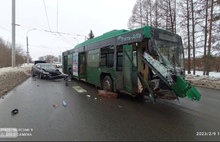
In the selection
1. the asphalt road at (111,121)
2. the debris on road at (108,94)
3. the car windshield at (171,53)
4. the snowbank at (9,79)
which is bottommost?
the asphalt road at (111,121)

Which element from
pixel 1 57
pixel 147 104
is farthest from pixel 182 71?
pixel 1 57

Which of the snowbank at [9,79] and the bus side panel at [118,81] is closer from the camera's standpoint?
the bus side panel at [118,81]

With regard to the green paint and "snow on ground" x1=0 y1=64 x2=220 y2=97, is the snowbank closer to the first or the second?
"snow on ground" x1=0 y1=64 x2=220 y2=97

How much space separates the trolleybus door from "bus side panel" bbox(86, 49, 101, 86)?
95.3 inches

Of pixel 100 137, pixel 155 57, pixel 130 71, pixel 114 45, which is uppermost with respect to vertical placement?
pixel 114 45

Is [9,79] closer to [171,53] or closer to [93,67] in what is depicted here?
[93,67]

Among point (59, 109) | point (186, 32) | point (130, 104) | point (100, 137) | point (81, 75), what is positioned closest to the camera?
point (100, 137)

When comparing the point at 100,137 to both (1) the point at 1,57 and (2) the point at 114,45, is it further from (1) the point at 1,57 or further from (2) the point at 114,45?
(1) the point at 1,57

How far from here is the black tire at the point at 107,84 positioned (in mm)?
7736

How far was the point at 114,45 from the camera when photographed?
24.3ft

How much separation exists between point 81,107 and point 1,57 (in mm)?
38572
